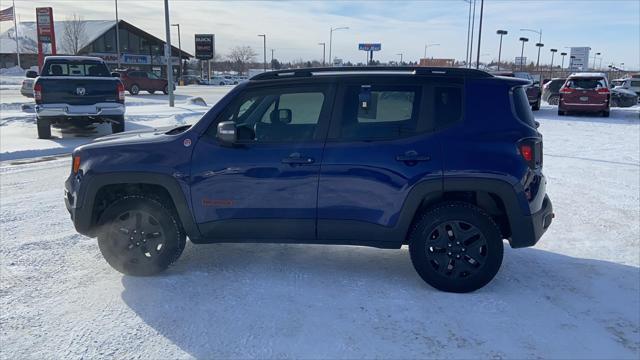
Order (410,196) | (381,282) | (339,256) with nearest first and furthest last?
(410,196) → (381,282) → (339,256)

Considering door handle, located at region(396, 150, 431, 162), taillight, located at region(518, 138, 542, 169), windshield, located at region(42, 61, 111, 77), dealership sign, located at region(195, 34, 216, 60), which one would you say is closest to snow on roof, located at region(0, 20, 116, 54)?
dealership sign, located at region(195, 34, 216, 60)

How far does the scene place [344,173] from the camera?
4141mm

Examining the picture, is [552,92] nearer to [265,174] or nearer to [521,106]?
[521,106]

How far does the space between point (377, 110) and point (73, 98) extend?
1002 centimetres

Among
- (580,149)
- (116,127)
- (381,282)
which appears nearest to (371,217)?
(381,282)

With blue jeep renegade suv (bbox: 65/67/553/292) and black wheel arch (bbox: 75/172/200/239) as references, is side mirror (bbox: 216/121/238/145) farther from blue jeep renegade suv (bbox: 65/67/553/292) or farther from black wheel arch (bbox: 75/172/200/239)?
black wheel arch (bbox: 75/172/200/239)

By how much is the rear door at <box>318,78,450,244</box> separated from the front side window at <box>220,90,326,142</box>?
0.70 ft

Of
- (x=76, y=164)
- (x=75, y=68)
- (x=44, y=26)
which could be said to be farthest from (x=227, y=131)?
(x=44, y=26)

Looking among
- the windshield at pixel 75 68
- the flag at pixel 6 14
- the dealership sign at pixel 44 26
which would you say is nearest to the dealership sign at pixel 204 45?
the flag at pixel 6 14

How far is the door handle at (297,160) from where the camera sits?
13.6ft

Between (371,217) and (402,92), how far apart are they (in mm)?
1083

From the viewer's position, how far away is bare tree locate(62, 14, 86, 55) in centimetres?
6072

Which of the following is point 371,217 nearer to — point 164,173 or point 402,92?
point 402,92

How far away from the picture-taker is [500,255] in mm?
4121
